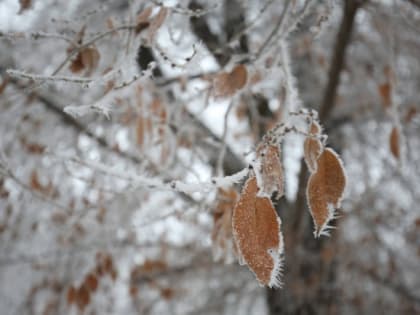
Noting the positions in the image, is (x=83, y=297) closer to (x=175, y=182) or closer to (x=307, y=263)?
(x=175, y=182)

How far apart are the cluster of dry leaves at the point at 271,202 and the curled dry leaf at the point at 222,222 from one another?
310mm

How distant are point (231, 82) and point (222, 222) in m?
0.32

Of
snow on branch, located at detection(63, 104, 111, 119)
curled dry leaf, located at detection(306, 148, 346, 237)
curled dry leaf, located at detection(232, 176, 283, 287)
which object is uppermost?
snow on branch, located at detection(63, 104, 111, 119)

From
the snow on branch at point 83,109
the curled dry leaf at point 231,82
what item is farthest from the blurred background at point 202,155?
the snow on branch at point 83,109

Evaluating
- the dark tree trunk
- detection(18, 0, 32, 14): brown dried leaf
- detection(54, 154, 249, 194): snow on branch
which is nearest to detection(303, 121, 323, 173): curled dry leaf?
detection(54, 154, 249, 194): snow on branch

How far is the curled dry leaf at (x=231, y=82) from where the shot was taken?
0.93 meters

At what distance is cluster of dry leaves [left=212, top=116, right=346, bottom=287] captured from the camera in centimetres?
58

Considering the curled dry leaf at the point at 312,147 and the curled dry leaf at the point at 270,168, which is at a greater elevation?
the curled dry leaf at the point at 312,147

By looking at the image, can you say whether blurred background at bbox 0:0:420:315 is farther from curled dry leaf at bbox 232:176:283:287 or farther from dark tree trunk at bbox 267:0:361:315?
curled dry leaf at bbox 232:176:283:287

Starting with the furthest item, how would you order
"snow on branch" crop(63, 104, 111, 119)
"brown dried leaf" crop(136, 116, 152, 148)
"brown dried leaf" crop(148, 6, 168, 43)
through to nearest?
"brown dried leaf" crop(136, 116, 152, 148) < "brown dried leaf" crop(148, 6, 168, 43) < "snow on branch" crop(63, 104, 111, 119)

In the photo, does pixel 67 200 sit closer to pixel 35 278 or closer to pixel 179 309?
pixel 35 278

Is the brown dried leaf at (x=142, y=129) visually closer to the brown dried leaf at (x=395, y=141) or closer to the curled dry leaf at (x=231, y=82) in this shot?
the curled dry leaf at (x=231, y=82)

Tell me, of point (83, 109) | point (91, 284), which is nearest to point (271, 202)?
point (83, 109)

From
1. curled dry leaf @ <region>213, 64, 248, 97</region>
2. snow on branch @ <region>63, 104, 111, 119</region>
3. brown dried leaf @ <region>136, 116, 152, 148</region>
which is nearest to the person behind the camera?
snow on branch @ <region>63, 104, 111, 119</region>
